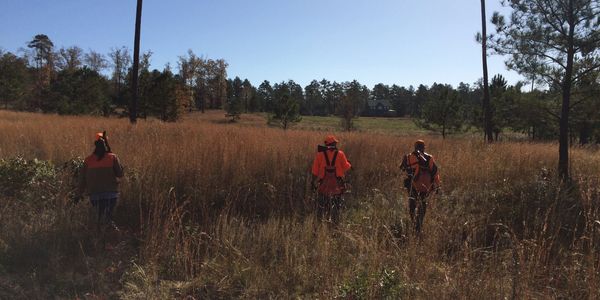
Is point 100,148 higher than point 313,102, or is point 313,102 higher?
point 313,102

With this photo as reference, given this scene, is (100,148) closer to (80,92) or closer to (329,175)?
(329,175)

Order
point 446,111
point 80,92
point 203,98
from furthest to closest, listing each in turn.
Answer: point 203,98 → point 80,92 → point 446,111

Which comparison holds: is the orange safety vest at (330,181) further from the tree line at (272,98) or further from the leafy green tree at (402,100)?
the leafy green tree at (402,100)

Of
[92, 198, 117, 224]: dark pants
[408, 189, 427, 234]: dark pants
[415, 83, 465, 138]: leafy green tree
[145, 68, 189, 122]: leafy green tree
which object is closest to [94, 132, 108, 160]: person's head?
[92, 198, 117, 224]: dark pants

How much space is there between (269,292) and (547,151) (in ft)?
40.2

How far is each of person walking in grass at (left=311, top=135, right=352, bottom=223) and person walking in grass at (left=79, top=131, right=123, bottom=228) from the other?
2.71 metres

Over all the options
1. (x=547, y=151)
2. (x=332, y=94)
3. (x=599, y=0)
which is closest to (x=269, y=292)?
(x=599, y=0)

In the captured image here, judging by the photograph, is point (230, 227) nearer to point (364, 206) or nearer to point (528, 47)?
point (364, 206)

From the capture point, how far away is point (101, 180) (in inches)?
225

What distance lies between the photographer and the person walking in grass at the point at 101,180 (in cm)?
568

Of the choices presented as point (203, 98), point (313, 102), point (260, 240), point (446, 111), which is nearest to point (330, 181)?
point (260, 240)

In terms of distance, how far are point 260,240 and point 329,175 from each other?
6.39ft

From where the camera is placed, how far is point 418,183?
635 cm

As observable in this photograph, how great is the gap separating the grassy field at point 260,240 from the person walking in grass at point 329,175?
0.81 feet
